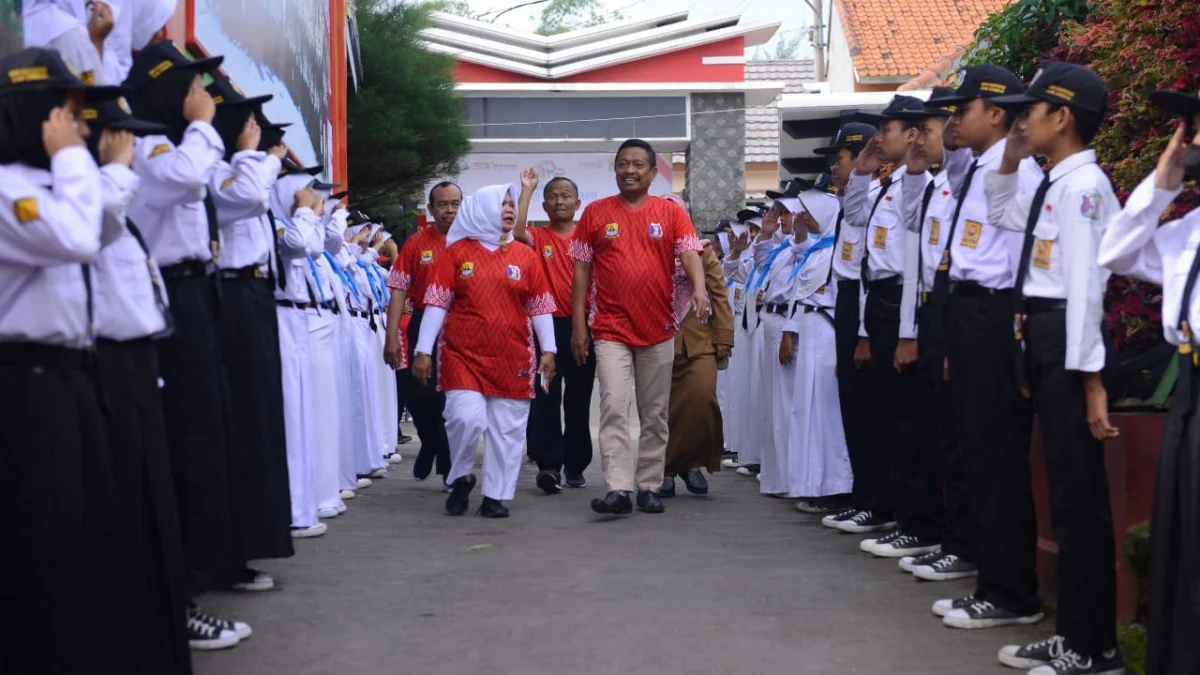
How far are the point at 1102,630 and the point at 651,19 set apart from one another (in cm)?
2738

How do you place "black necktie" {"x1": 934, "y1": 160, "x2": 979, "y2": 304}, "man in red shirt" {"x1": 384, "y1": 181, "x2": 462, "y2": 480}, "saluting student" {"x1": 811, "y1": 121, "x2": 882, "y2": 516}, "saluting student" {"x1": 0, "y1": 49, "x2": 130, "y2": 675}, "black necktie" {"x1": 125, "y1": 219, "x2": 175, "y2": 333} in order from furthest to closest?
"man in red shirt" {"x1": 384, "y1": 181, "x2": 462, "y2": 480} < "saluting student" {"x1": 811, "y1": 121, "x2": 882, "y2": 516} < "black necktie" {"x1": 934, "y1": 160, "x2": 979, "y2": 304} < "black necktie" {"x1": 125, "y1": 219, "x2": 175, "y2": 333} < "saluting student" {"x1": 0, "y1": 49, "x2": 130, "y2": 675}

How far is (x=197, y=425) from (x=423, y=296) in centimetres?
538

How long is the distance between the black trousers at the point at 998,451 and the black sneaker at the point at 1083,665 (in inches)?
29.4

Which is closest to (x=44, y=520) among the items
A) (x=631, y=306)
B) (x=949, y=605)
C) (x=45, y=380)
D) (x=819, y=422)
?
(x=45, y=380)

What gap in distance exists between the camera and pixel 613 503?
33.0 ft

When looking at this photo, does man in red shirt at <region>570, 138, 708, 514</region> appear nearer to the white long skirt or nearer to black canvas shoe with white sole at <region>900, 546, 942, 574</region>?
the white long skirt

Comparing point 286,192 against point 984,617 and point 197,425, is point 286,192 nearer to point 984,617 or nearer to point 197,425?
point 197,425

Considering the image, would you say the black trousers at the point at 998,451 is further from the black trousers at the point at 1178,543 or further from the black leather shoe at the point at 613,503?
the black leather shoe at the point at 613,503

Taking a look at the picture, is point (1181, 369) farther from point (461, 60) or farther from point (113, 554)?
point (461, 60)

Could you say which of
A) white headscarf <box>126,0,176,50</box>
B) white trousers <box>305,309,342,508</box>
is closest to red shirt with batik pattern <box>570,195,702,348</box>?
white trousers <box>305,309,342,508</box>

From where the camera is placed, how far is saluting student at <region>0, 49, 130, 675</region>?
4.38m

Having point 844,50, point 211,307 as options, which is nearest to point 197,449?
point 211,307

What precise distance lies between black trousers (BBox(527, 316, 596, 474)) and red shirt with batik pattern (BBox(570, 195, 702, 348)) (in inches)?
→ 71.1

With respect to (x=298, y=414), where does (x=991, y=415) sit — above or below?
above
